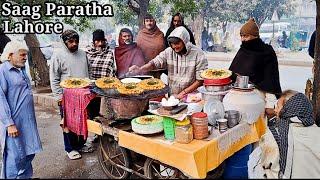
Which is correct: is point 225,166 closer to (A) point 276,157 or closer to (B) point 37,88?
(A) point 276,157

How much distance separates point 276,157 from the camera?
2.64 meters

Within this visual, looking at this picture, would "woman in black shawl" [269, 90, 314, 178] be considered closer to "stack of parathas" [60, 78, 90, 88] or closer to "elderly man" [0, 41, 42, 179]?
"stack of parathas" [60, 78, 90, 88]

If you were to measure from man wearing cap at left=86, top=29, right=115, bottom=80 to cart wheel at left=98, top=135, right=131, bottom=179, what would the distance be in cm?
116

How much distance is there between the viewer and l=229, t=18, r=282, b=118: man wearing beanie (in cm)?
386

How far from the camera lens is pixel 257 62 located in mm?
3980

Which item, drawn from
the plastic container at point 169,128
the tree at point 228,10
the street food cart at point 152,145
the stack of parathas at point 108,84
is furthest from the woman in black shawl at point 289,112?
the tree at point 228,10

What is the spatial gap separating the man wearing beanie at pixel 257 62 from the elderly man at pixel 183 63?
0.53m

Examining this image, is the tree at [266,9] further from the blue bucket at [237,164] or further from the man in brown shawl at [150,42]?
the blue bucket at [237,164]

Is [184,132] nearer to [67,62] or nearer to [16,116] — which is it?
[16,116]

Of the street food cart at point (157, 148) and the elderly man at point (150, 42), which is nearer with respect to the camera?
the street food cart at point (157, 148)

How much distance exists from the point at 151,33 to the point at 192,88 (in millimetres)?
1864

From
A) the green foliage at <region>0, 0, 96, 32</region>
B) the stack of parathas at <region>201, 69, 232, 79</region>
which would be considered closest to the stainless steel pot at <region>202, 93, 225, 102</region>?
the stack of parathas at <region>201, 69, 232, 79</region>

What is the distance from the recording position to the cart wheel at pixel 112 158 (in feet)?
12.0

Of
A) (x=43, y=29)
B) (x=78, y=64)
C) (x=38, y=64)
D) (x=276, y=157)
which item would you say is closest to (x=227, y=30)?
(x=38, y=64)
